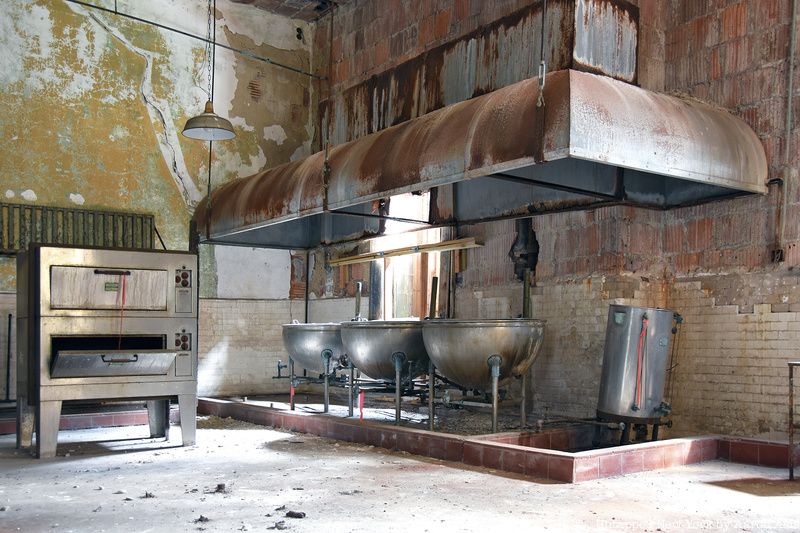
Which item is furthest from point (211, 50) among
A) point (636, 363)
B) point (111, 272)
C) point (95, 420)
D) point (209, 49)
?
point (636, 363)

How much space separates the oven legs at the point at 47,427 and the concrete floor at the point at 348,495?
15 cm

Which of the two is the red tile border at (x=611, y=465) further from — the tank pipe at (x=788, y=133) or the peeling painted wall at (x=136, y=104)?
the peeling painted wall at (x=136, y=104)

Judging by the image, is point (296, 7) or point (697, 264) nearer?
point (697, 264)

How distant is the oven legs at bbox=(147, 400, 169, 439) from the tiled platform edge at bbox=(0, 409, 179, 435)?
52.4 inches

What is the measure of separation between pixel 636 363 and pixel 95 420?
615 centimetres

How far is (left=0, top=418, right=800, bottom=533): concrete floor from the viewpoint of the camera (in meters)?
4.49

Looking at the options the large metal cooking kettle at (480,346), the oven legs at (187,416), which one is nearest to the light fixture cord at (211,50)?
the oven legs at (187,416)

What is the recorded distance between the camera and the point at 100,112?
1110 centimetres

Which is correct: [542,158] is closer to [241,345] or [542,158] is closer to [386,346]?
[386,346]

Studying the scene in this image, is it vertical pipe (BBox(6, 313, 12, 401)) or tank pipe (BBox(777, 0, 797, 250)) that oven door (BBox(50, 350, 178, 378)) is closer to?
vertical pipe (BBox(6, 313, 12, 401))

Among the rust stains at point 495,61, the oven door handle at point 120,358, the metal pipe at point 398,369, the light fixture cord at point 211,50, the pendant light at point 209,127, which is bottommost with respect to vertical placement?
the metal pipe at point 398,369

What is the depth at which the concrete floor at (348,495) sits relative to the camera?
4.49 m

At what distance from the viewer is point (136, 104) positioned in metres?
11.4

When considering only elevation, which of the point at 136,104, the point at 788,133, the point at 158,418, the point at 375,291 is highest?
the point at 136,104
